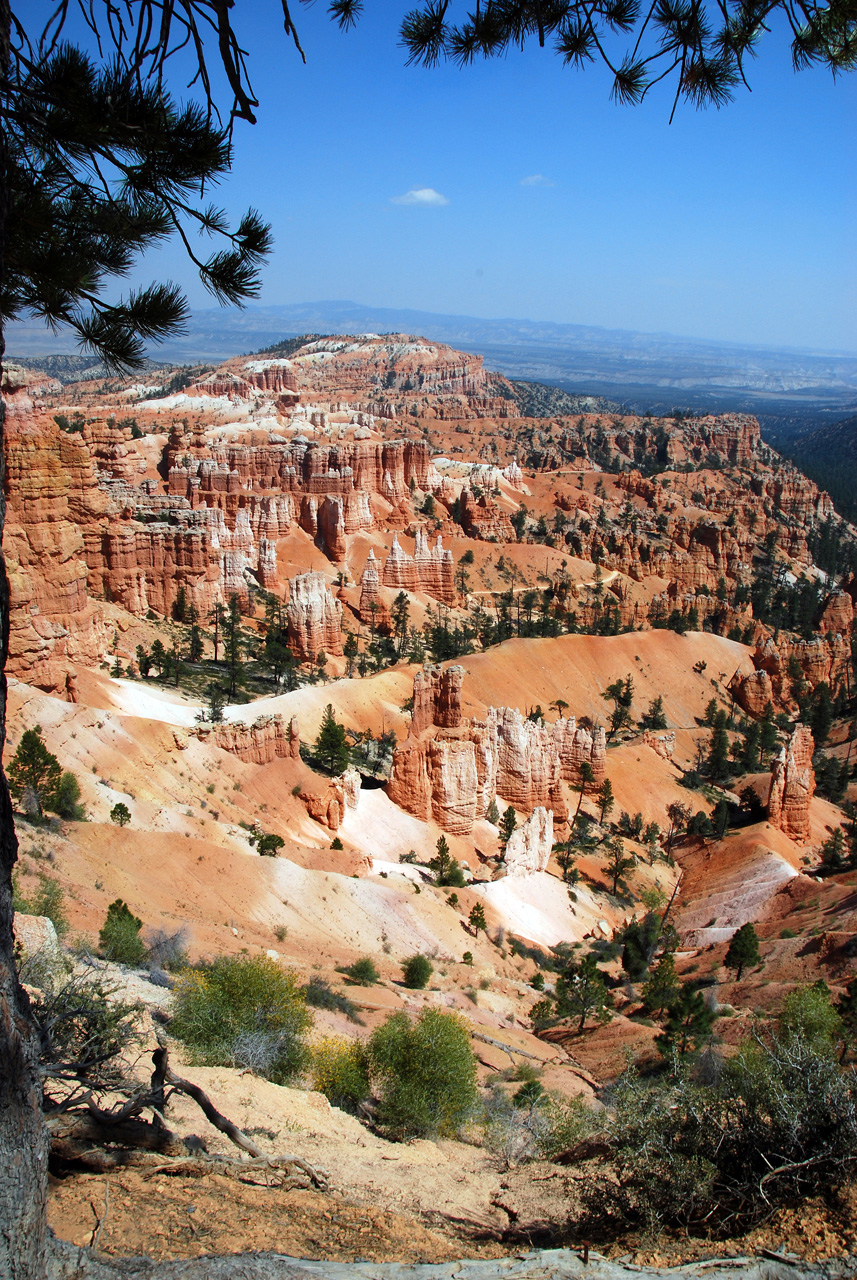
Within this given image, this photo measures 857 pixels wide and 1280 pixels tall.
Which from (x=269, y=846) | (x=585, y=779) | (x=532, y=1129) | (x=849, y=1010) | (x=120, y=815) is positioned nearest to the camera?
(x=532, y=1129)

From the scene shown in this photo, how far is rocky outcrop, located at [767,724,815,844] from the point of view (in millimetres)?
44594

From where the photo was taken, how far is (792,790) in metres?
45.1

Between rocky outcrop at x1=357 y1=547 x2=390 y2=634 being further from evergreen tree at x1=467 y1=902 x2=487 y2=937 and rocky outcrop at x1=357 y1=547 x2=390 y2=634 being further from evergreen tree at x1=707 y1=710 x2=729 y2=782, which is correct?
evergreen tree at x1=467 y1=902 x2=487 y2=937

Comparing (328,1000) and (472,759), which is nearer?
(328,1000)

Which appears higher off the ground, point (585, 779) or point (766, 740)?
point (585, 779)

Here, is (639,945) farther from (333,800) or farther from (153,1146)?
(153,1146)

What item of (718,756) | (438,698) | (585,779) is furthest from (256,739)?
(718,756)

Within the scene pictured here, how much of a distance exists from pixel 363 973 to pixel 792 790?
3182cm

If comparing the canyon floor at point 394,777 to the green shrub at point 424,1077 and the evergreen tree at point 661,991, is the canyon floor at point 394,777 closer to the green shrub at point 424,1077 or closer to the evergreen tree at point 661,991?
the green shrub at point 424,1077

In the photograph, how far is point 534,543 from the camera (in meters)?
98.8

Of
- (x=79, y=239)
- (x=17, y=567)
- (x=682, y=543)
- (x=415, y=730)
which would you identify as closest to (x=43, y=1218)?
(x=79, y=239)

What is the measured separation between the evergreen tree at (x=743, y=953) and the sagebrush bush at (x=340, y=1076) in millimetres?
16528

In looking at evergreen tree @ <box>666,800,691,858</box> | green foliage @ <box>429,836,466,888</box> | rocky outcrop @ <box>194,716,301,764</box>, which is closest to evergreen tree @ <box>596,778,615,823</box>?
evergreen tree @ <box>666,800,691,858</box>

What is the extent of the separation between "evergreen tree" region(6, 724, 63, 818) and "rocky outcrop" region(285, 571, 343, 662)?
32.8 meters
